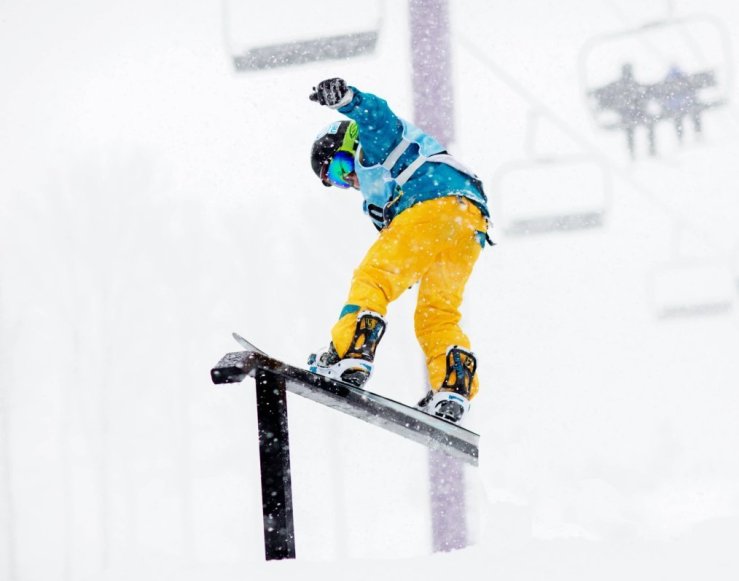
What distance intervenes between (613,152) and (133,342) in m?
20.6

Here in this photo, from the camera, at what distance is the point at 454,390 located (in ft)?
9.92

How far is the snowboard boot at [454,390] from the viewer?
2.97 m

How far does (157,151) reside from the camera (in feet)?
155

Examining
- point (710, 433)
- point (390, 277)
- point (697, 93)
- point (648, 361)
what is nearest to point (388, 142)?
point (390, 277)

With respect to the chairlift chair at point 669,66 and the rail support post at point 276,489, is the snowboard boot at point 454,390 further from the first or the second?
the chairlift chair at point 669,66

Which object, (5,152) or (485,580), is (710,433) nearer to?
(5,152)

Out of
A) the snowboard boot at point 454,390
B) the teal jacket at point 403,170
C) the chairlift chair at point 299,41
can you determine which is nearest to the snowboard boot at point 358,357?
the snowboard boot at point 454,390

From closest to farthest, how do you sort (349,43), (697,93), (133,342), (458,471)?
(349,43)
(458,471)
(697,93)
(133,342)

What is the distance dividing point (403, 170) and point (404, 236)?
0.90 feet

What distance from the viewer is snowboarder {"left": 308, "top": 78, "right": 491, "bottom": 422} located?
288cm

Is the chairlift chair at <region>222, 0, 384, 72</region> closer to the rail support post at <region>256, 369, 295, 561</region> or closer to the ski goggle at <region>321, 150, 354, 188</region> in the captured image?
the ski goggle at <region>321, 150, 354, 188</region>

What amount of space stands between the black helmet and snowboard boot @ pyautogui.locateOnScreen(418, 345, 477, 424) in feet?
2.48

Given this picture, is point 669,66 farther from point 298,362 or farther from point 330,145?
point 298,362

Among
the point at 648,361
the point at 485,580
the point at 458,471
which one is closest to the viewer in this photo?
the point at 485,580
